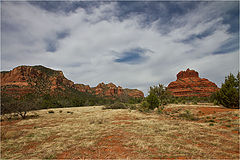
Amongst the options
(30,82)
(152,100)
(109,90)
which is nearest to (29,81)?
(30,82)

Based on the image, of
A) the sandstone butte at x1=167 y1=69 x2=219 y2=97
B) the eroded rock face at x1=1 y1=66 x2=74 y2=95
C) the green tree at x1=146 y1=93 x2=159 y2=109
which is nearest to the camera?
the green tree at x1=146 y1=93 x2=159 y2=109

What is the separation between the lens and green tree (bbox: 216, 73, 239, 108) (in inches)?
663

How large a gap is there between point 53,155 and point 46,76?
337 ft

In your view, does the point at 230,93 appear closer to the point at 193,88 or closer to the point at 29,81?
the point at 193,88

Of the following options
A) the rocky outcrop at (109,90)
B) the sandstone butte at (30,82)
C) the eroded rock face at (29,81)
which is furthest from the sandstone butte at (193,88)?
the eroded rock face at (29,81)

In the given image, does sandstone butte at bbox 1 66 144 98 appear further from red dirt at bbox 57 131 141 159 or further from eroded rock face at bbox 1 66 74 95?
red dirt at bbox 57 131 141 159

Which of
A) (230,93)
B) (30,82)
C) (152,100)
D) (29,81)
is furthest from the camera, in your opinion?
(29,81)

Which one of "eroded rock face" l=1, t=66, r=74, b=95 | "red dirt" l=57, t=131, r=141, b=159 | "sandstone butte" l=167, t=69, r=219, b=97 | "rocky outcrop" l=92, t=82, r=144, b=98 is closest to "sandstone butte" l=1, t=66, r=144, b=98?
"eroded rock face" l=1, t=66, r=74, b=95

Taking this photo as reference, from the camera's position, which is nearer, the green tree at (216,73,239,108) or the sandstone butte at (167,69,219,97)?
the green tree at (216,73,239,108)

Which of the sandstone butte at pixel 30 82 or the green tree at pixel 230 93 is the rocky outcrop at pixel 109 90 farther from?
the green tree at pixel 230 93

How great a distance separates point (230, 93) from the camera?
1702cm

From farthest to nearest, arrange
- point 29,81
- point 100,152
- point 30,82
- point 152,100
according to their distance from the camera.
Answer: point 29,81
point 30,82
point 152,100
point 100,152

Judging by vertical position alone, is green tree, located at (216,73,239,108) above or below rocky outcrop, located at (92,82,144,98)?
above

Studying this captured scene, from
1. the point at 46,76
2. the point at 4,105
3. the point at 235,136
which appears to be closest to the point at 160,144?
the point at 235,136
